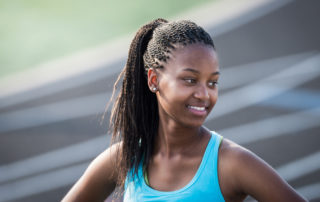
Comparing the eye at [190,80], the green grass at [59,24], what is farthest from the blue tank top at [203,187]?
the green grass at [59,24]

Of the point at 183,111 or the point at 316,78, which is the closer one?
the point at 183,111

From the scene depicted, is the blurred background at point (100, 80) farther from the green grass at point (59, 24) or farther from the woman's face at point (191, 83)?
the woman's face at point (191, 83)

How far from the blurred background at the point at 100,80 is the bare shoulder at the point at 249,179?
11.6 feet

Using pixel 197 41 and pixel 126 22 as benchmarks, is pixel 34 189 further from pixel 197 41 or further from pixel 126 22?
pixel 197 41

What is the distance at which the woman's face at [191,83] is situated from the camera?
152 centimetres

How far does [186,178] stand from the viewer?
1583 millimetres

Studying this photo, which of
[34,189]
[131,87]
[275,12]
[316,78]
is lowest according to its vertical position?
[34,189]

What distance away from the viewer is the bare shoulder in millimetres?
1429

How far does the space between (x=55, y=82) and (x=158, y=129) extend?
3903 millimetres

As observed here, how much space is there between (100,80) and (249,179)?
169 inches

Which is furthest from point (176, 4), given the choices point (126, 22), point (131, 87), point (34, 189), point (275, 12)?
point (131, 87)

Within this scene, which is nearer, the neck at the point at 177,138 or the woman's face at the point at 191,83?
the woman's face at the point at 191,83

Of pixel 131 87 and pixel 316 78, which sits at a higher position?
pixel 131 87

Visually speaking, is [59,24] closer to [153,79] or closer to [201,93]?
[153,79]
